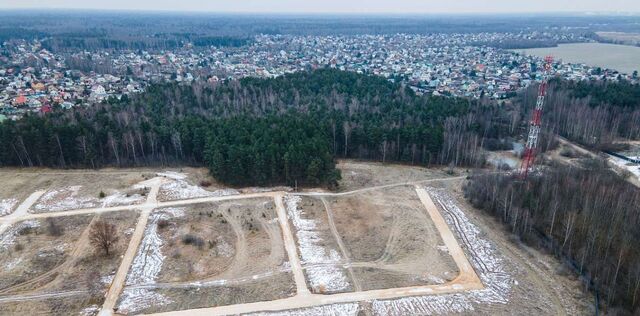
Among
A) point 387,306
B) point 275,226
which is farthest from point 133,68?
point 387,306

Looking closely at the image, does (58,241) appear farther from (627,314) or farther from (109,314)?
(627,314)

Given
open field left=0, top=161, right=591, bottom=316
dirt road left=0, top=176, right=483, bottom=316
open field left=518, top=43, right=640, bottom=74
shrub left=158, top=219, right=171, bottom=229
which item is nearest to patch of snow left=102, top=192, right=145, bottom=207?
open field left=0, top=161, right=591, bottom=316

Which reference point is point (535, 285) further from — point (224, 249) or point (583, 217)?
point (224, 249)

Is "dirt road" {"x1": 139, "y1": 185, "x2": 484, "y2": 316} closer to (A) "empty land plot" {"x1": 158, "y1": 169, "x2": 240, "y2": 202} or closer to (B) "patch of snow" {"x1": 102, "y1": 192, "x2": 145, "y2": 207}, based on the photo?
(A) "empty land plot" {"x1": 158, "y1": 169, "x2": 240, "y2": 202}

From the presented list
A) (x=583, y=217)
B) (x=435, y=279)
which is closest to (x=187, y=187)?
(x=435, y=279)

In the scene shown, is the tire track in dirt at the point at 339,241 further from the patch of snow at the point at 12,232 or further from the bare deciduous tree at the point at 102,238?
the patch of snow at the point at 12,232
